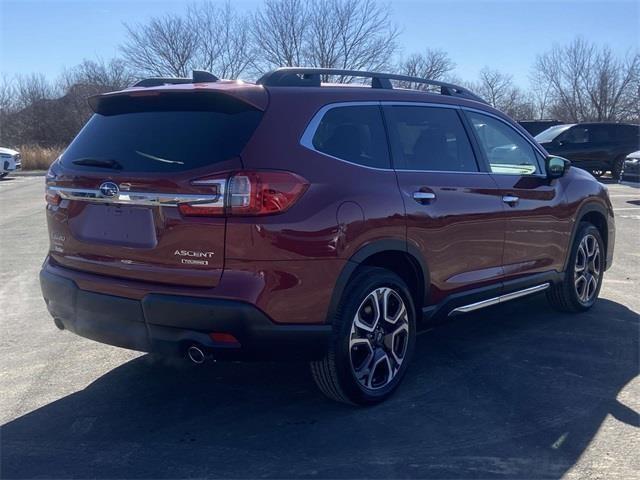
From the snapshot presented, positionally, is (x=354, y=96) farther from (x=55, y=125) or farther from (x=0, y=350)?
(x=55, y=125)

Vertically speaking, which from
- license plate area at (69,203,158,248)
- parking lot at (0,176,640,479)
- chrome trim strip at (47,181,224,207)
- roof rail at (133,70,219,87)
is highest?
roof rail at (133,70,219,87)

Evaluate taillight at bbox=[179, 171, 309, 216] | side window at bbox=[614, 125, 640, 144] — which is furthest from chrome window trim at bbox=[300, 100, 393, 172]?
side window at bbox=[614, 125, 640, 144]

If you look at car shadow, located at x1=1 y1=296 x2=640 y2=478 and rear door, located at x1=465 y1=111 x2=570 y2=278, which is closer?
car shadow, located at x1=1 y1=296 x2=640 y2=478

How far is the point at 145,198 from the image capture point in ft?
12.0

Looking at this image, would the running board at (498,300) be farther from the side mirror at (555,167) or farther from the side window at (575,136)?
the side window at (575,136)

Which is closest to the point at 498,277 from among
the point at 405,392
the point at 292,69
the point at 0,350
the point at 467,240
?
the point at 467,240

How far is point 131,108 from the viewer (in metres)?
4.09

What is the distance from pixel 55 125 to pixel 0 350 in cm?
4112

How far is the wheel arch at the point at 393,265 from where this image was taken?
151 inches

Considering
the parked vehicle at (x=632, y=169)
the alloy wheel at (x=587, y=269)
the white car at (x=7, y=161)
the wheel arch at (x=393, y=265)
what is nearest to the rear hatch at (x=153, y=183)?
the wheel arch at (x=393, y=265)

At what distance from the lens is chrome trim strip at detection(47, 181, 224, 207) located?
351 cm

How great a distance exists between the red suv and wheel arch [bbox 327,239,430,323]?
0.04ft

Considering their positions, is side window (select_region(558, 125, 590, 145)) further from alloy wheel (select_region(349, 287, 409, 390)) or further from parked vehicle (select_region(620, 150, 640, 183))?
alloy wheel (select_region(349, 287, 409, 390))

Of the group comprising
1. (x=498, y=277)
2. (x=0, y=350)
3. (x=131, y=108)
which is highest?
(x=131, y=108)
